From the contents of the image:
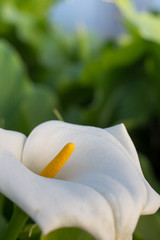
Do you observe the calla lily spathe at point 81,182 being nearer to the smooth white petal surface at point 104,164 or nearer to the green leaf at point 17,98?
the smooth white petal surface at point 104,164

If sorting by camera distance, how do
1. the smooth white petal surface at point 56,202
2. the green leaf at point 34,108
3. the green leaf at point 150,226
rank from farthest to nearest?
the green leaf at point 34,108 < the green leaf at point 150,226 < the smooth white petal surface at point 56,202

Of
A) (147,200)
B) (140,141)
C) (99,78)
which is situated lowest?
(140,141)

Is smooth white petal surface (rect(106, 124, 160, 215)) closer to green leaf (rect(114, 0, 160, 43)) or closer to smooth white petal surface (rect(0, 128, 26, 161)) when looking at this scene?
smooth white petal surface (rect(0, 128, 26, 161))

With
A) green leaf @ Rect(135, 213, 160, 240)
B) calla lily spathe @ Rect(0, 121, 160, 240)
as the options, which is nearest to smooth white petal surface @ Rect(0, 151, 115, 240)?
calla lily spathe @ Rect(0, 121, 160, 240)

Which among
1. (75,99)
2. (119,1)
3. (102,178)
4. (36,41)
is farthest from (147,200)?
(36,41)

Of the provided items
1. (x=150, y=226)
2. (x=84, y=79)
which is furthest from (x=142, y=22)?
(x=150, y=226)

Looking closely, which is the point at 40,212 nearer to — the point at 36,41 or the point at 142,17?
the point at 142,17

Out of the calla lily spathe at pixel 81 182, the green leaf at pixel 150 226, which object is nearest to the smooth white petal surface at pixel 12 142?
the calla lily spathe at pixel 81 182
